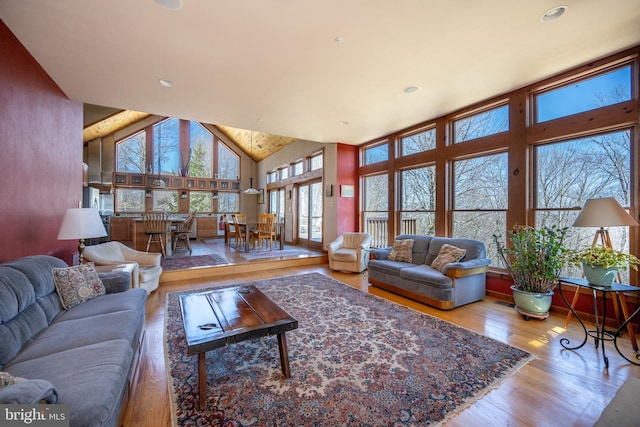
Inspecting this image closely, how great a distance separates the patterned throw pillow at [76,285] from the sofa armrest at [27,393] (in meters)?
1.50

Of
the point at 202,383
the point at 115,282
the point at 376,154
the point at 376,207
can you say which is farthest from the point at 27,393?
the point at 376,154

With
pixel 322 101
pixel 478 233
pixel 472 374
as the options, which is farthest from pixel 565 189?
pixel 322 101

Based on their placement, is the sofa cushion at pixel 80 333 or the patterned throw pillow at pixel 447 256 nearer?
the sofa cushion at pixel 80 333

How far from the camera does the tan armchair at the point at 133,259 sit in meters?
3.20

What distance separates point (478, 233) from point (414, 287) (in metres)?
1.51

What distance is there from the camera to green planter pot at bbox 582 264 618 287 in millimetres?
2254

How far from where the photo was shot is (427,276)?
11.1 ft

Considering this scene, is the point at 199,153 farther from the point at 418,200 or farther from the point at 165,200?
the point at 418,200

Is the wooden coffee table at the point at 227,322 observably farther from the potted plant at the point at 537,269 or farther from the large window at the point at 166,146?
the large window at the point at 166,146

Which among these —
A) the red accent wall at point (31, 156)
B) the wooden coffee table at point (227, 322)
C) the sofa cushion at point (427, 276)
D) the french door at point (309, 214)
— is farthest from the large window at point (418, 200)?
the red accent wall at point (31, 156)

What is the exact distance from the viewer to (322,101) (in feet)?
12.8

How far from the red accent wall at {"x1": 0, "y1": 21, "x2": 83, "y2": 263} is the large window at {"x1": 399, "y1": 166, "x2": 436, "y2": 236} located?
17.9ft

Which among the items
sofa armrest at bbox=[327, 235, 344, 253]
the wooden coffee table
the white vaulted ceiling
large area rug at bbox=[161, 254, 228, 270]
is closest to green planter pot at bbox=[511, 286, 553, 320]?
the white vaulted ceiling

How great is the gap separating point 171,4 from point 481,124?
4.27 m
